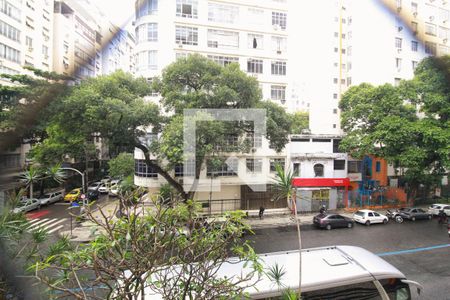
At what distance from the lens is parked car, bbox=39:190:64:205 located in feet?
15.7

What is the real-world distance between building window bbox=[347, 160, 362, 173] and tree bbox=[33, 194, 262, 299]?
20.5 feet

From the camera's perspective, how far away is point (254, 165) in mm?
4852

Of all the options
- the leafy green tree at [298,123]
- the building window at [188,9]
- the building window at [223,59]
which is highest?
the building window at [188,9]

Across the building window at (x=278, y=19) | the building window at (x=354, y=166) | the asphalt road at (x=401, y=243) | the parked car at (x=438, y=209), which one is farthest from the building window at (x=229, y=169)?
the parked car at (x=438, y=209)

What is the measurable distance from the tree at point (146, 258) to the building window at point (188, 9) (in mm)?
3034

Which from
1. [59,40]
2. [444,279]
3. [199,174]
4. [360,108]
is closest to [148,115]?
[199,174]

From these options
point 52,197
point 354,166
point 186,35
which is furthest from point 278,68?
point 52,197

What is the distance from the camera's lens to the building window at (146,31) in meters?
3.13

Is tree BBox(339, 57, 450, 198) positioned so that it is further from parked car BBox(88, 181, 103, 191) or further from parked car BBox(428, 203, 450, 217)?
parked car BBox(88, 181, 103, 191)

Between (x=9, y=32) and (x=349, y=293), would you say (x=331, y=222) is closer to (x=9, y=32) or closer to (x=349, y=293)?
(x=349, y=293)

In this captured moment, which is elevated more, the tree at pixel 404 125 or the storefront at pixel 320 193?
the tree at pixel 404 125

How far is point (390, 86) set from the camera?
203 inches

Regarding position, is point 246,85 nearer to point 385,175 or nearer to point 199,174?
point 199,174

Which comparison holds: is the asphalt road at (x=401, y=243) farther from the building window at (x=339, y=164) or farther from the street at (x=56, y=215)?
the street at (x=56, y=215)
